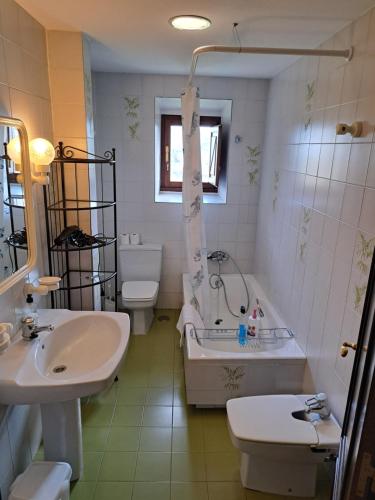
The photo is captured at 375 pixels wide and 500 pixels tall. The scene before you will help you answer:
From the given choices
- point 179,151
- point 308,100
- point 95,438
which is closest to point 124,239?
point 179,151

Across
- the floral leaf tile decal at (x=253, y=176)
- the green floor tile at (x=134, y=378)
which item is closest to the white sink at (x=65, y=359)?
the green floor tile at (x=134, y=378)

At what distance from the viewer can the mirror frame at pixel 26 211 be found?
160 centimetres

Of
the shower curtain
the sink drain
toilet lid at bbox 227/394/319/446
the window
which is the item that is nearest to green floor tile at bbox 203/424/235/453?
toilet lid at bbox 227/394/319/446

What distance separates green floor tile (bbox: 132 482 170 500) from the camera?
1.81m

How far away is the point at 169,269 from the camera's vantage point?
12.1 feet

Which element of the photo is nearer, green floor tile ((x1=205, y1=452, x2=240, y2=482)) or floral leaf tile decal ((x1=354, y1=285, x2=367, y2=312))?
floral leaf tile decal ((x1=354, y1=285, x2=367, y2=312))

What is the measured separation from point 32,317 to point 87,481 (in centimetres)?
97

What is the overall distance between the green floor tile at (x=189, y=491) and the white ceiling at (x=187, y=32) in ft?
7.87

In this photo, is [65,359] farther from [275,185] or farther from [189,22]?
[275,185]

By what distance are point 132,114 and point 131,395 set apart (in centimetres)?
243

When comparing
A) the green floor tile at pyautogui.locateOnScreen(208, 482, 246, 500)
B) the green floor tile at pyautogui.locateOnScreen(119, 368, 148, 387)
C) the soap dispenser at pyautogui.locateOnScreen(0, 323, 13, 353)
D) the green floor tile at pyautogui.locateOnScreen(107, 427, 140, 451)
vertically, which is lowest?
the green floor tile at pyautogui.locateOnScreen(208, 482, 246, 500)

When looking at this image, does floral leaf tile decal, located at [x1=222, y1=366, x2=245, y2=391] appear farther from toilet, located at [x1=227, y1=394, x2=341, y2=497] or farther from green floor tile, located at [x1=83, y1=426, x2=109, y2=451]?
green floor tile, located at [x1=83, y1=426, x2=109, y2=451]

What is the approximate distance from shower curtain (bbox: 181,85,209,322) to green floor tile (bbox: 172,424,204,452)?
0.87 meters

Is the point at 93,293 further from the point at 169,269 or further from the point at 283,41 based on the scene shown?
the point at 283,41
